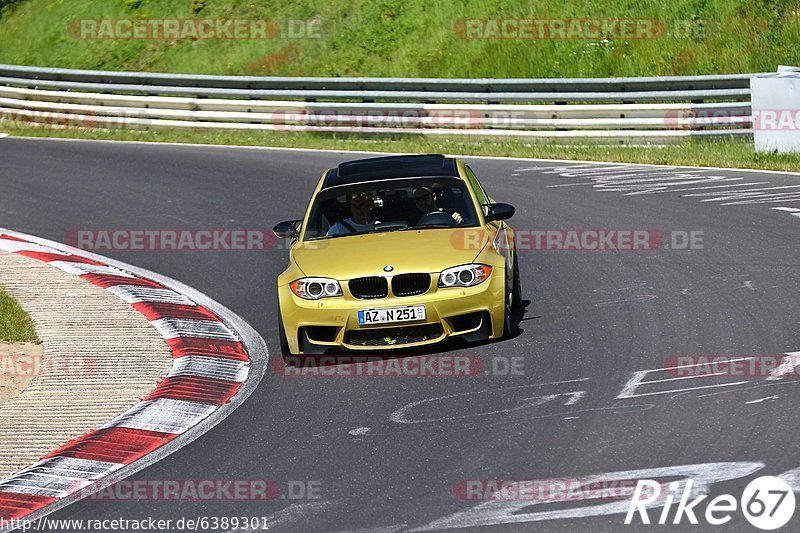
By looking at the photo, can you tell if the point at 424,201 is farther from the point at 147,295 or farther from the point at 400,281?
the point at 147,295

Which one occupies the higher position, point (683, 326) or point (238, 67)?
point (238, 67)

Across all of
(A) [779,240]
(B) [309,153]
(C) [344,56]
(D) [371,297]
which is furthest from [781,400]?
Result: (C) [344,56]

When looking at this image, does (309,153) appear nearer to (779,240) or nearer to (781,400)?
(779,240)

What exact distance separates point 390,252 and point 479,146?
1242 centimetres

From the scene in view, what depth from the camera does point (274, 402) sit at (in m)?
8.90

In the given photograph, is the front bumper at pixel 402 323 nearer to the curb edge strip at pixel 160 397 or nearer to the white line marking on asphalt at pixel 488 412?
the curb edge strip at pixel 160 397

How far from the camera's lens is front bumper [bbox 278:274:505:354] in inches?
378

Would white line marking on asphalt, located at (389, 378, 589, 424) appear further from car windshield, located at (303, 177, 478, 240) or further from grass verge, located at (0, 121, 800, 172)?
grass verge, located at (0, 121, 800, 172)

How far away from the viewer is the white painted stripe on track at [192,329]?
10891 mm

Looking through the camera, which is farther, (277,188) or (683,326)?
(277,188)

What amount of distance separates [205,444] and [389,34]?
2281 cm
